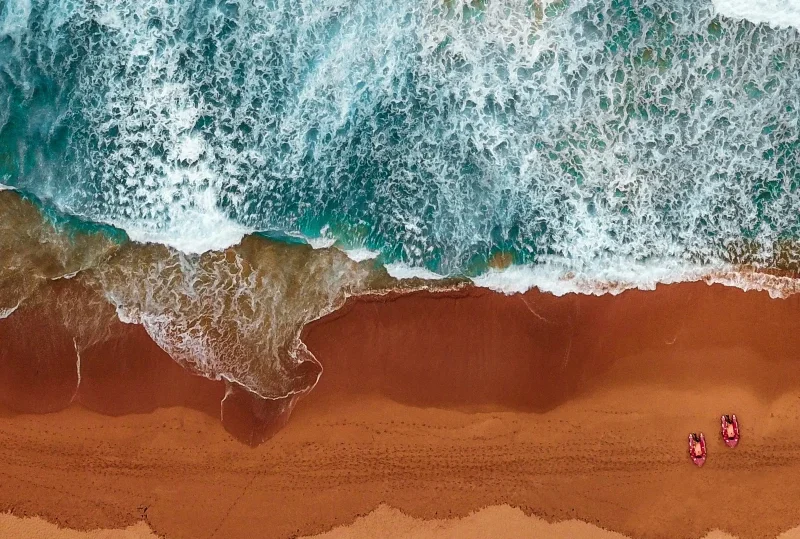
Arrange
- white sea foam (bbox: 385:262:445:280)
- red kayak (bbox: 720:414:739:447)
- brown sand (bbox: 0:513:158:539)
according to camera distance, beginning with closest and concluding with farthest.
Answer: red kayak (bbox: 720:414:739:447) → brown sand (bbox: 0:513:158:539) → white sea foam (bbox: 385:262:445:280)

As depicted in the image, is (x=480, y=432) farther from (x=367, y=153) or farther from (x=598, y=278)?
(x=367, y=153)

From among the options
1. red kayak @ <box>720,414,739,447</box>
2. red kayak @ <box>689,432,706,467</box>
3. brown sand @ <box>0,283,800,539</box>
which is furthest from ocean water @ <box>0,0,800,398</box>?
red kayak @ <box>689,432,706,467</box>

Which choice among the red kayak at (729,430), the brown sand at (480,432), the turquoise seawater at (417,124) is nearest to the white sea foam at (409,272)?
the turquoise seawater at (417,124)

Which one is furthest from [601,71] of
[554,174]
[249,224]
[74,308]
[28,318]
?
[28,318]

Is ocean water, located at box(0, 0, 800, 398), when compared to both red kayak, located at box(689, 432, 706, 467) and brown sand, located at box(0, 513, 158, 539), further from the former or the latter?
brown sand, located at box(0, 513, 158, 539)

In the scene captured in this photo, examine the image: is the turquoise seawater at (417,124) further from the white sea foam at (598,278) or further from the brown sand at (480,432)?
the brown sand at (480,432)

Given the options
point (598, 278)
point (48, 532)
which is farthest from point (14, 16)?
point (598, 278)
